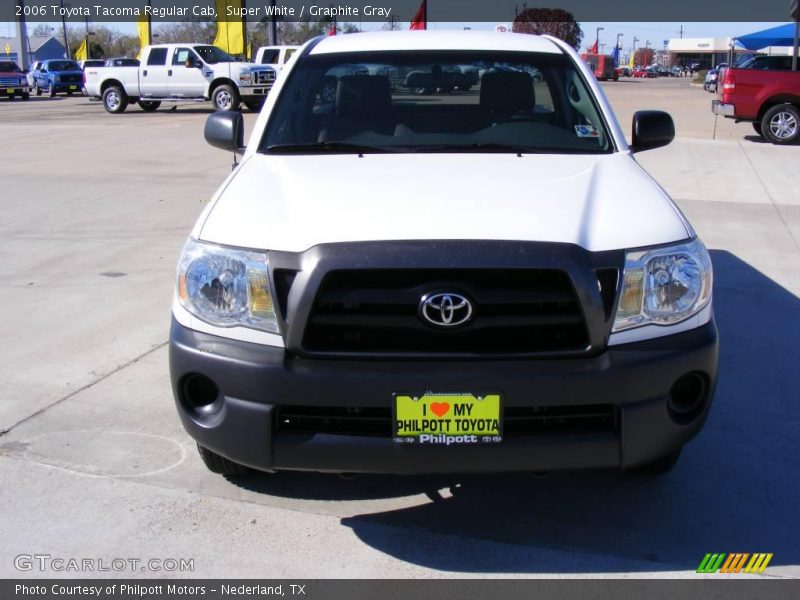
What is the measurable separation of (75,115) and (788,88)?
19.6 meters

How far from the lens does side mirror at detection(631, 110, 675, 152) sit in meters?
4.56

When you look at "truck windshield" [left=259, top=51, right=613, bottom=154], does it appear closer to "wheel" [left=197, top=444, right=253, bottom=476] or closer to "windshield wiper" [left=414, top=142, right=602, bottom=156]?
"windshield wiper" [left=414, top=142, right=602, bottom=156]

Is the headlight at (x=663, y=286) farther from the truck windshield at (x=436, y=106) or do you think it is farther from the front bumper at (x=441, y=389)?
the truck windshield at (x=436, y=106)

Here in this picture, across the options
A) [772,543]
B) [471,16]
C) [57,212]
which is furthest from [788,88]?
[471,16]

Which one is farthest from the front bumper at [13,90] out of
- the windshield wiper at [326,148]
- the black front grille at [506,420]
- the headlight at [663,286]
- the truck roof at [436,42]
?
the headlight at [663,286]

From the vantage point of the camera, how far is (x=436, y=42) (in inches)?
188

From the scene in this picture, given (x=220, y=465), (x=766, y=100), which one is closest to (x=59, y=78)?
(x=766, y=100)

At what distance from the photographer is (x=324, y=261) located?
111 inches

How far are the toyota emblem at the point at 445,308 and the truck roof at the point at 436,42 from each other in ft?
7.45

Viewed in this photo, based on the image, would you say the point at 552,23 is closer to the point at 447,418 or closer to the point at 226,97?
the point at 226,97

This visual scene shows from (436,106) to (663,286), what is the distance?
1.84 meters

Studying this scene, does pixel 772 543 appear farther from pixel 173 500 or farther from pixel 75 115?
pixel 75 115

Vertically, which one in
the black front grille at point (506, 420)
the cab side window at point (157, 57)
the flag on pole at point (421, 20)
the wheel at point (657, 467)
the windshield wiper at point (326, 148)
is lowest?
the wheel at point (657, 467)

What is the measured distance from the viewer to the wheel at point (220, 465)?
11.3ft
